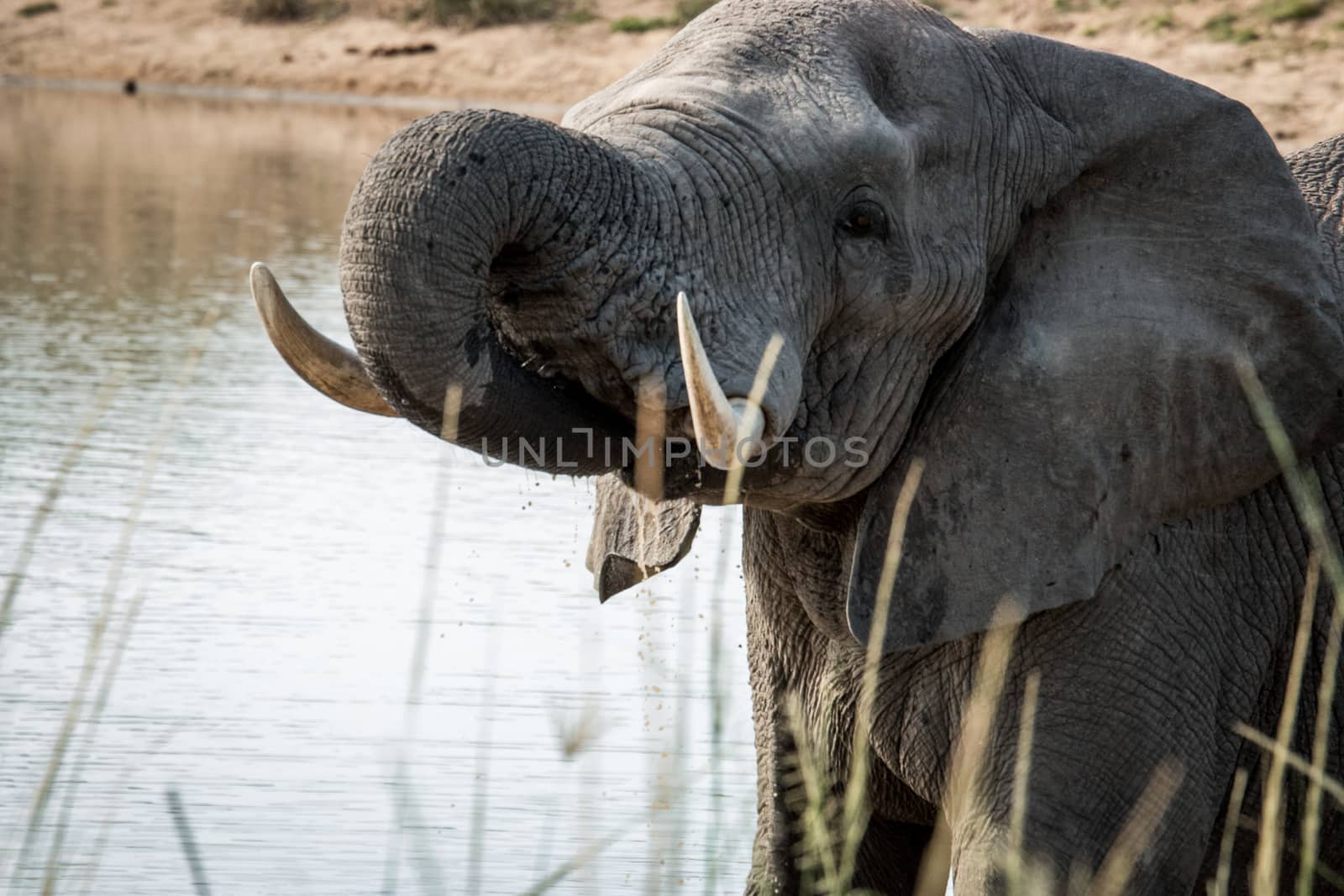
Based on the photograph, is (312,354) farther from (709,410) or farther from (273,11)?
(273,11)

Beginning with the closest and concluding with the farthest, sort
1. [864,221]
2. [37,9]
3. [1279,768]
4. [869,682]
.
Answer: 1. [1279,768]
2. [864,221]
3. [869,682]
4. [37,9]

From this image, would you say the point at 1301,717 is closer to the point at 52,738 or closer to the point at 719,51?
the point at 719,51

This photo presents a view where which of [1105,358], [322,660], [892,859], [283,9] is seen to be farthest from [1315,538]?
[283,9]

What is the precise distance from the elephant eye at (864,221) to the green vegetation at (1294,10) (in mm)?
15480

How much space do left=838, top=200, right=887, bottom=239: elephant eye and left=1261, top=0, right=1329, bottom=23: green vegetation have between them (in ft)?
50.8

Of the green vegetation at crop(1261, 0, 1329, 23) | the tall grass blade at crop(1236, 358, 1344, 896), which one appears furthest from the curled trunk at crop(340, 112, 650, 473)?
the green vegetation at crop(1261, 0, 1329, 23)

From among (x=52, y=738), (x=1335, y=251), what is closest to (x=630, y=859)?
(x=52, y=738)

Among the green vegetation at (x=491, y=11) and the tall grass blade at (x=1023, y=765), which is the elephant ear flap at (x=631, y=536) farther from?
the green vegetation at (x=491, y=11)

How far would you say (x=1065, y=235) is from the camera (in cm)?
327

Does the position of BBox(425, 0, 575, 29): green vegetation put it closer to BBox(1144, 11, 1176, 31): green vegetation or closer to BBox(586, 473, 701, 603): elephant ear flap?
BBox(1144, 11, 1176, 31): green vegetation

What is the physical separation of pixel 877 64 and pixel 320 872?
6.32ft

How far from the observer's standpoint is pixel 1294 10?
17.7m

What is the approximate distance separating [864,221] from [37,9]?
77.6ft

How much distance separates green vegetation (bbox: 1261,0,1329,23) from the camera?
58.1 feet
